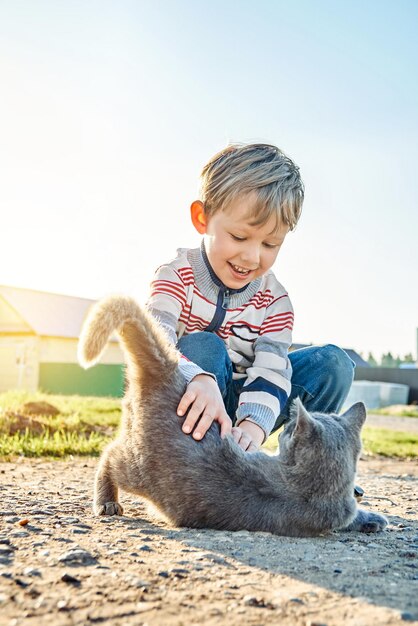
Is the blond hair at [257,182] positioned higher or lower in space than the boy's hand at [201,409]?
higher

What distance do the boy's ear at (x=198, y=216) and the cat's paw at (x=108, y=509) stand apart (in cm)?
164

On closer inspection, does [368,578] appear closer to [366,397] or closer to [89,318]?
[89,318]

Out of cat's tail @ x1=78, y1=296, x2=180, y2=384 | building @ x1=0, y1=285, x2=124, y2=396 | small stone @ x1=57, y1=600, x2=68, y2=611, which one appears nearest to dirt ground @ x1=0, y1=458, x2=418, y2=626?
small stone @ x1=57, y1=600, x2=68, y2=611

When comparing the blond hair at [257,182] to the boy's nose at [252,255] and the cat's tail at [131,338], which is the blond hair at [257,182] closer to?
the boy's nose at [252,255]

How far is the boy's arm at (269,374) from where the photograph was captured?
3.45m

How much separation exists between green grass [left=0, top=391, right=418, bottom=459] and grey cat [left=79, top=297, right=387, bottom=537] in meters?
3.14

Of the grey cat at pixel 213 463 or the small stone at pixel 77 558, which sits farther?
the grey cat at pixel 213 463

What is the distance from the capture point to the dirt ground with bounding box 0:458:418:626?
5.42ft

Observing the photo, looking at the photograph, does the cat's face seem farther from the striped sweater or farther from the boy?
the striped sweater

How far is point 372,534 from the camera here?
2932 mm

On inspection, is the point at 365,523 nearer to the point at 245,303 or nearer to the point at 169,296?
the point at 245,303

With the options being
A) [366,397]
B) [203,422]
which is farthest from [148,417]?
[366,397]

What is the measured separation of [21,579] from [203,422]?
1092mm

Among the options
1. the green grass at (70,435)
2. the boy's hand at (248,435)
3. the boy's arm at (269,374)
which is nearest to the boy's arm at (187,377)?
the boy's hand at (248,435)
